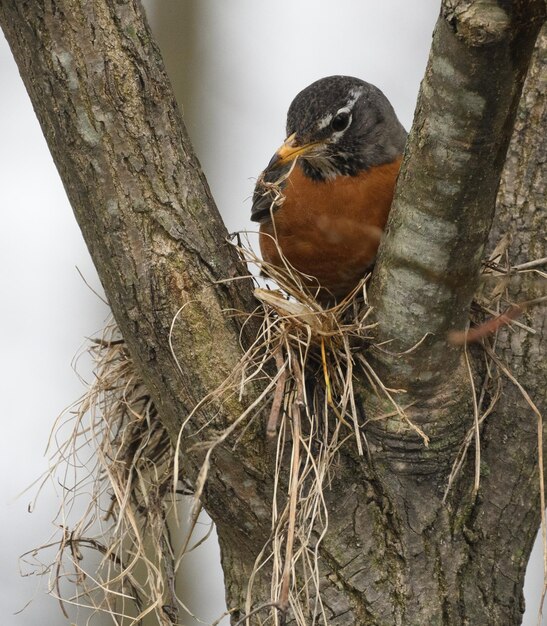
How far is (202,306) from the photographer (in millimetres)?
2818

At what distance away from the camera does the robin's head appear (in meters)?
3.94

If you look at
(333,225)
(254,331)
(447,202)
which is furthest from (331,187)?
(447,202)

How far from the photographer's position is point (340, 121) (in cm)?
408

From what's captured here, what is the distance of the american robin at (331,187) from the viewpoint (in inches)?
148

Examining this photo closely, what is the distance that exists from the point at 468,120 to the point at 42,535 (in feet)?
16.2

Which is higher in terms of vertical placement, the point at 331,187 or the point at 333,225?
the point at 331,187

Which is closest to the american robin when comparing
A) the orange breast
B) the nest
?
the orange breast

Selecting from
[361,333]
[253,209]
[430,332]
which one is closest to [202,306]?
[361,333]

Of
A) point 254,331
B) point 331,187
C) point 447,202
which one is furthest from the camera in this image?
point 331,187

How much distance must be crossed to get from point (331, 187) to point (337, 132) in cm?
26

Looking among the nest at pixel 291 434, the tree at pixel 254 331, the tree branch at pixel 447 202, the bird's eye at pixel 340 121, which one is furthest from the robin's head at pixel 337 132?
the tree branch at pixel 447 202

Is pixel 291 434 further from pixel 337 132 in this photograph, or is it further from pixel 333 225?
pixel 337 132

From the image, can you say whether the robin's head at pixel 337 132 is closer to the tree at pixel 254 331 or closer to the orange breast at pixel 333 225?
the orange breast at pixel 333 225

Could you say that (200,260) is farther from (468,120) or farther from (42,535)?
(42,535)
